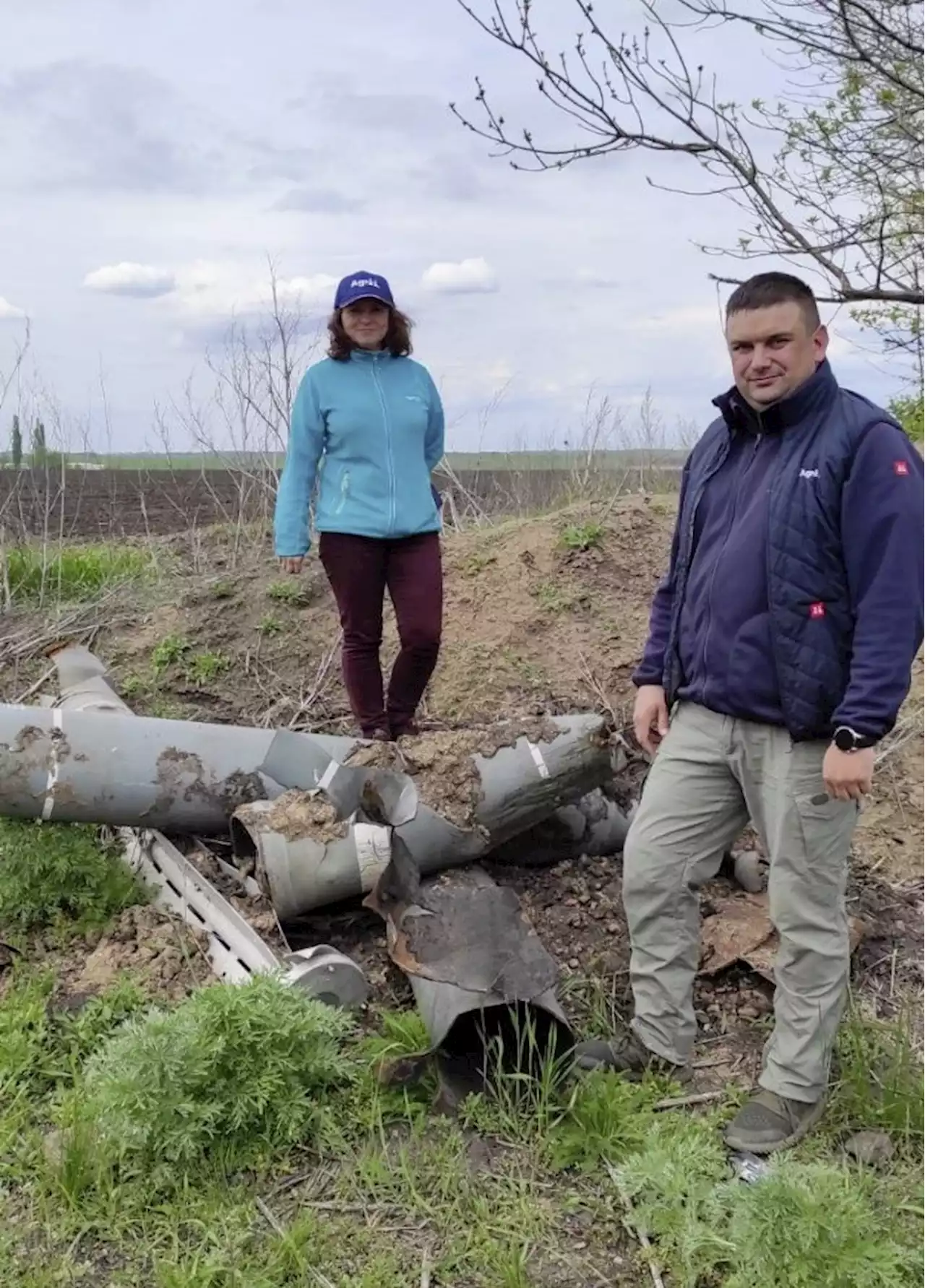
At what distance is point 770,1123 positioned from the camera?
3.03 m

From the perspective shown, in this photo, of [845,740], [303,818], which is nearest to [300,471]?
[303,818]

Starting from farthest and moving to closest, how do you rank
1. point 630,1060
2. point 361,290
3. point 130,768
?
point 361,290
point 130,768
point 630,1060

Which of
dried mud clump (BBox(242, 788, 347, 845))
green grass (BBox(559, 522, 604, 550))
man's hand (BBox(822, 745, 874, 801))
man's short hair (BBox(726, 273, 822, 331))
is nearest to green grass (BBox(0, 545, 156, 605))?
green grass (BBox(559, 522, 604, 550))

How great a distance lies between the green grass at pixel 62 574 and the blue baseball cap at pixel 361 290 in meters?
4.32

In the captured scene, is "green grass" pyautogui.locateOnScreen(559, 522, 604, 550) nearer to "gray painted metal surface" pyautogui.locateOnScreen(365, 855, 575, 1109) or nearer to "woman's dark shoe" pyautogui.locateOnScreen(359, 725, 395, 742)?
"woman's dark shoe" pyautogui.locateOnScreen(359, 725, 395, 742)

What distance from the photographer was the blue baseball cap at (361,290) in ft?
15.1

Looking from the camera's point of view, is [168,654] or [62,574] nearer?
[168,654]

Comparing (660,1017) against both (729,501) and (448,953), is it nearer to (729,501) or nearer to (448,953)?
(448,953)

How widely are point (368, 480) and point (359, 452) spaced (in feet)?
0.39

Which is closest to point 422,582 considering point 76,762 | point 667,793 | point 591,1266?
point 76,762

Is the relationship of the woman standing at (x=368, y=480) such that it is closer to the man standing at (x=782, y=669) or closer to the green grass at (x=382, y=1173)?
the man standing at (x=782, y=669)

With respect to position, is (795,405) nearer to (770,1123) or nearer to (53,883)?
(770,1123)

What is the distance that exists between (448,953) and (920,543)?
176 centimetres

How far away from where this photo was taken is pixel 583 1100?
3.11m
